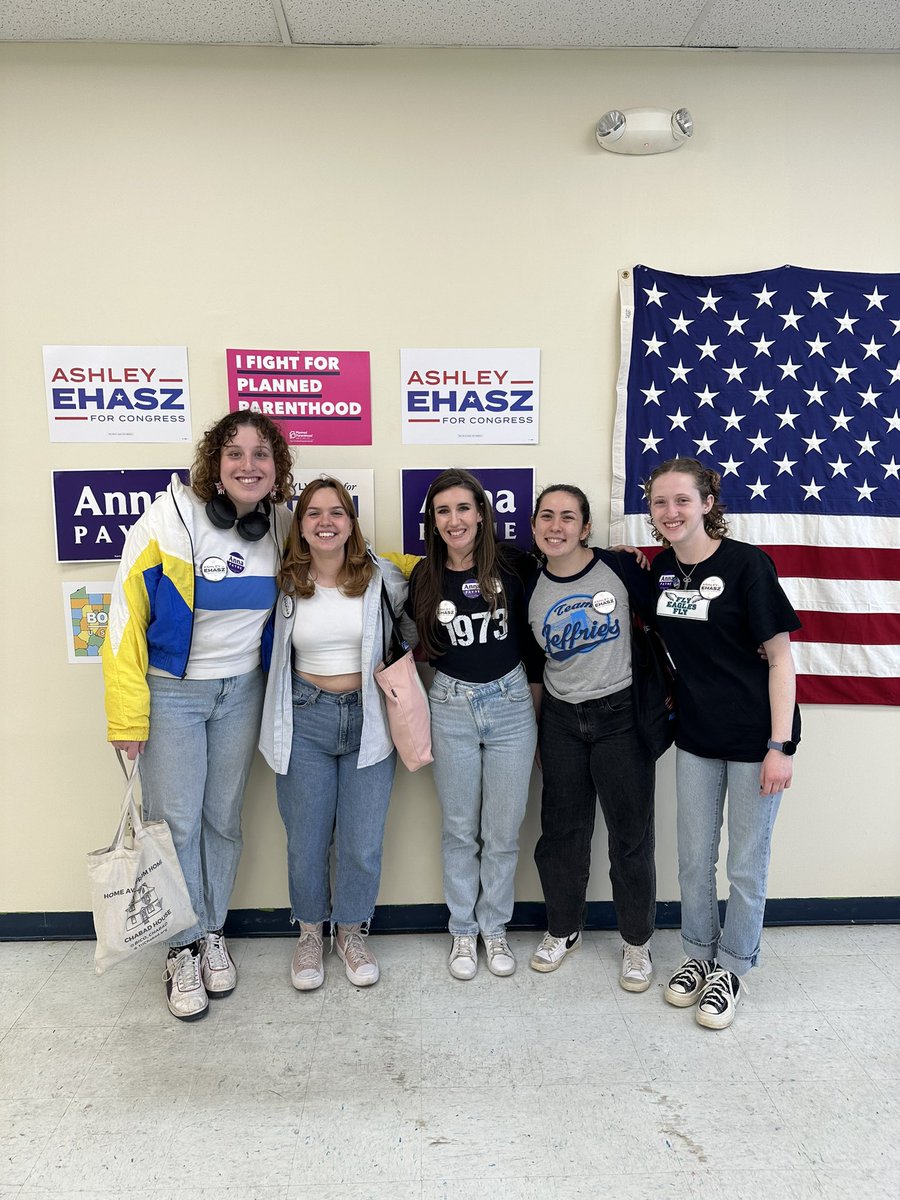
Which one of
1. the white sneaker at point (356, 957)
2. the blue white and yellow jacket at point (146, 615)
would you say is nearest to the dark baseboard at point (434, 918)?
the white sneaker at point (356, 957)

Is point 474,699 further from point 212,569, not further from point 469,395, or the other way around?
point 469,395

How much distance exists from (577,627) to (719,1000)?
47.5 inches

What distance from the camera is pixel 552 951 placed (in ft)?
8.40

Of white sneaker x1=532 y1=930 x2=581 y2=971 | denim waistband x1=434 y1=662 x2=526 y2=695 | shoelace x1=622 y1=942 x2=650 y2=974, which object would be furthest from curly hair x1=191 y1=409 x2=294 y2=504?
shoelace x1=622 y1=942 x2=650 y2=974

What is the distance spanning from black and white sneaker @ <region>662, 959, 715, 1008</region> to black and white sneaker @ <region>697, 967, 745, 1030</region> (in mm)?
37

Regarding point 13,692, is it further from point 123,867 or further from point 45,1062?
point 45,1062

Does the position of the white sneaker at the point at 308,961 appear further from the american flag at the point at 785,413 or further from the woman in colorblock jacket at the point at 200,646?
the american flag at the point at 785,413

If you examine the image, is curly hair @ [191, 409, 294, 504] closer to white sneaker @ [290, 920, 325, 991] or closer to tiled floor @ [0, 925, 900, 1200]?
white sneaker @ [290, 920, 325, 991]

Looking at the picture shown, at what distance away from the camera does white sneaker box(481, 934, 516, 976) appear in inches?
98.9

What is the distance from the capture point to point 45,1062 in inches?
84.0

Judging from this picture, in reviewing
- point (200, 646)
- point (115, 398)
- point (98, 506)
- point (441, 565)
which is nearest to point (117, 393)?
point (115, 398)

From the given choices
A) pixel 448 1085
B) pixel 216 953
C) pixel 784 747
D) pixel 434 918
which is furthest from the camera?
pixel 434 918

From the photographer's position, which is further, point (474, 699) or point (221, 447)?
point (474, 699)

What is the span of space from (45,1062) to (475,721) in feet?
5.14
